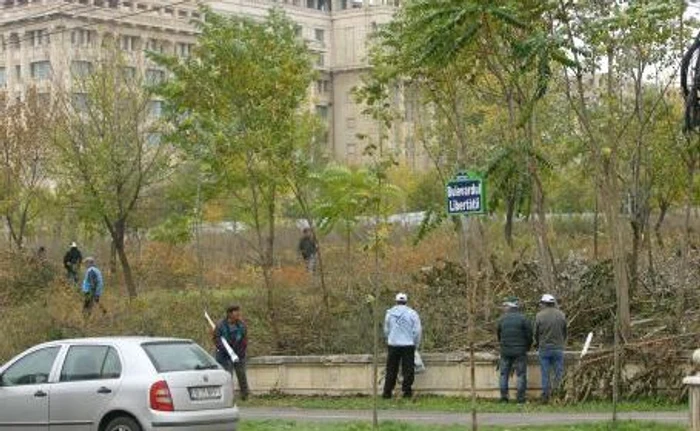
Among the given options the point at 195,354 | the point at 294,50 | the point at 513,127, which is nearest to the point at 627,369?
the point at 513,127

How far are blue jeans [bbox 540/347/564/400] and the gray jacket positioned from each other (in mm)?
85

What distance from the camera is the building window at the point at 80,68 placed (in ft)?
155

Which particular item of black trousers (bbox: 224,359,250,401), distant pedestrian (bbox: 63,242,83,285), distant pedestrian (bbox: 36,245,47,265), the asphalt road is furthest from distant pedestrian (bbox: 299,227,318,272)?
the asphalt road

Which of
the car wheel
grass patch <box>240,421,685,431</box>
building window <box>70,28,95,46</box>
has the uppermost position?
building window <box>70,28,95,46</box>

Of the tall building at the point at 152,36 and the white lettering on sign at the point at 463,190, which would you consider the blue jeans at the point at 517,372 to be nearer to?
the white lettering on sign at the point at 463,190

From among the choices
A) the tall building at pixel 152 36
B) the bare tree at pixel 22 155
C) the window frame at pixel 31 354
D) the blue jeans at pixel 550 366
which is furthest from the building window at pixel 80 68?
the window frame at pixel 31 354

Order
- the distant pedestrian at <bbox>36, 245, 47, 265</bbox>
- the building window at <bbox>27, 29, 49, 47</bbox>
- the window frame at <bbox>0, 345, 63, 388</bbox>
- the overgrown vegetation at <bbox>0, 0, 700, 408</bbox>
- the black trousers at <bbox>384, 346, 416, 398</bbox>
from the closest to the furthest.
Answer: the window frame at <bbox>0, 345, 63, 388</bbox> → the overgrown vegetation at <bbox>0, 0, 700, 408</bbox> → the black trousers at <bbox>384, 346, 416, 398</bbox> → the distant pedestrian at <bbox>36, 245, 47, 265</bbox> → the building window at <bbox>27, 29, 49, 47</bbox>

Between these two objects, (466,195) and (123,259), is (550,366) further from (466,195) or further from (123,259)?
(123,259)

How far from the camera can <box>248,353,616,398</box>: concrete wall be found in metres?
24.9

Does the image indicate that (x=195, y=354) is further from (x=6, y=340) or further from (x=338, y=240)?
(x=338, y=240)

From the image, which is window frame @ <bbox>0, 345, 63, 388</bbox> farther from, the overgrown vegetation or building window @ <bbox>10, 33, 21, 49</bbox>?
building window @ <bbox>10, 33, 21, 49</bbox>

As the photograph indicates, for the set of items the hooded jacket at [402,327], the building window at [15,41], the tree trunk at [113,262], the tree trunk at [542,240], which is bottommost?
the hooded jacket at [402,327]

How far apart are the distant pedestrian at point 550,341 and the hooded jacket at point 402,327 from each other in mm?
2301

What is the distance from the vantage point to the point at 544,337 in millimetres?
23328
